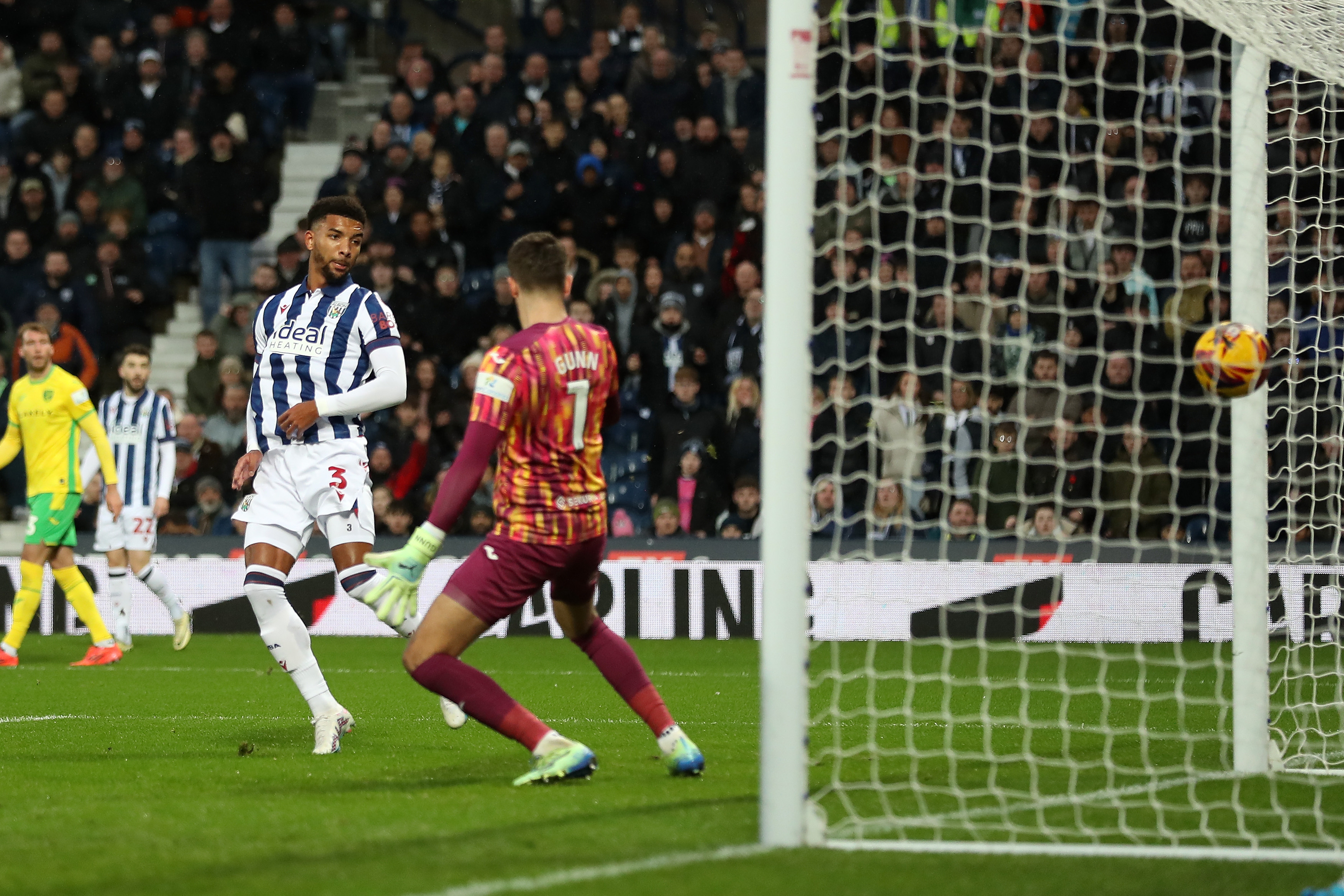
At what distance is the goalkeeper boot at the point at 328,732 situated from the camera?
668 cm

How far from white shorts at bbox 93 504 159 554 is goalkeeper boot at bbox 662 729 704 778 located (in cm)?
738

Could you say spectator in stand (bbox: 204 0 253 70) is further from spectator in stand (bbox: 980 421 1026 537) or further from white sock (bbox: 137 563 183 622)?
spectator in stand (bbox: 980 421 1026 537)

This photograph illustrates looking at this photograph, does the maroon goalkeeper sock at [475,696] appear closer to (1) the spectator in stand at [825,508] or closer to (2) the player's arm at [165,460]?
(1) the spectator in stand at [825,508]

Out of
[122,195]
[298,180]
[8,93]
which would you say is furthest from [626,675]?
[8,93]

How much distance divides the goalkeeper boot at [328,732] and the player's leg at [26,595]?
5187 millimetres

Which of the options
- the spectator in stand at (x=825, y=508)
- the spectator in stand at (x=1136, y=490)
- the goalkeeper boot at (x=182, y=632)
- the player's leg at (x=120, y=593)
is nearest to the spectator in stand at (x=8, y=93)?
the player's leg at (x=120, y=593)

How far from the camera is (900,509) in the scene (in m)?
12.3

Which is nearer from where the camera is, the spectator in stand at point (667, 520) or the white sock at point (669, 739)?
the white sock at point (669, 739)

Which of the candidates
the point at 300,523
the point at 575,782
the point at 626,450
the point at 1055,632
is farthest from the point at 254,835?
the point at 626,450

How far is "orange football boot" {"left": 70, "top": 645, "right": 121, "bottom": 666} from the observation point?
1120 cm

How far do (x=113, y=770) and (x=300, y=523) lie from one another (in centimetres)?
130

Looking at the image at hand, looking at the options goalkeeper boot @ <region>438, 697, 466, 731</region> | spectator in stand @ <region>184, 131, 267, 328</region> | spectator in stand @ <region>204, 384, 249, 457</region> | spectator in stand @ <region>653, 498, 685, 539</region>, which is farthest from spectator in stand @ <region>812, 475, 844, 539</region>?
spectator in stand @ <region>184, 131, 267, 328</region>

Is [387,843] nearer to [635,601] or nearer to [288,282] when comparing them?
[635,601]

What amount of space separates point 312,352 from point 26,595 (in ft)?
17.5
